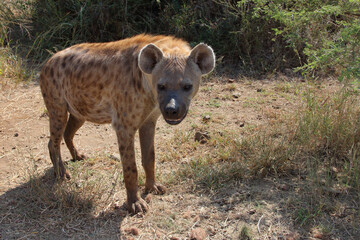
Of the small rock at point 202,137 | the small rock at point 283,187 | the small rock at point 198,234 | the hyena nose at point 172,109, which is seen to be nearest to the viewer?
the hyena nose at point 172,109

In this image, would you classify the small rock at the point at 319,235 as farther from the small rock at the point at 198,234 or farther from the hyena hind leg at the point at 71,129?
the hyena hind leg at the point at 71,129

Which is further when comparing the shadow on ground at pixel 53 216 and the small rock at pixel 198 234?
the shadow on ground at pixel 53 216

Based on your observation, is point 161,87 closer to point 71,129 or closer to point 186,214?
point 186,214

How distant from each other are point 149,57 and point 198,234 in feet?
4.02

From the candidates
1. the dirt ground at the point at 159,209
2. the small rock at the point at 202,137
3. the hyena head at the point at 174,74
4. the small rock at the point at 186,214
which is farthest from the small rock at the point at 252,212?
the small rock at the point at 202,137

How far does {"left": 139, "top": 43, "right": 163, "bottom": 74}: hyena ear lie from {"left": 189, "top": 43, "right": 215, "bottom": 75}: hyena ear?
23 cm

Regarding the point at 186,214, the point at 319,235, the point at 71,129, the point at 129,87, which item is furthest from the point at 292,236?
the point at 71,129

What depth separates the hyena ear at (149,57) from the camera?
8.78 feet

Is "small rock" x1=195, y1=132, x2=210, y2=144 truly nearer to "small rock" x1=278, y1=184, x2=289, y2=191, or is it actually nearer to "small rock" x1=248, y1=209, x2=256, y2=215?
"small rock" x1=278, y1=184, x2=289, y2=191

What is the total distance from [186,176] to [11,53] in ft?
12.0

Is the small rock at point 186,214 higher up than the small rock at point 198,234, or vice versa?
the small rock at point 198,234

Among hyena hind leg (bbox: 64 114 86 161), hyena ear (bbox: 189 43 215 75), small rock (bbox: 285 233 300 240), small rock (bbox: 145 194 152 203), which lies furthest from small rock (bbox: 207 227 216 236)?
hyena hind leg (bbox: 64 114 86 161)

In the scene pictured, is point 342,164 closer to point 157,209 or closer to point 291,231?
point 291,231

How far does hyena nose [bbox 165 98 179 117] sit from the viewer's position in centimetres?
256
